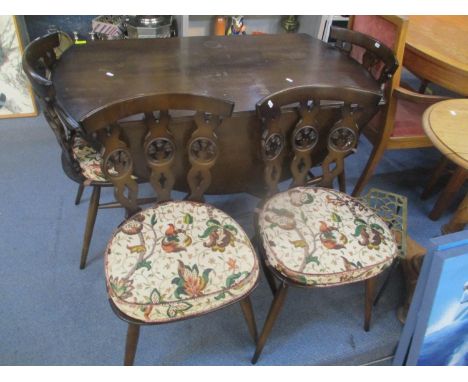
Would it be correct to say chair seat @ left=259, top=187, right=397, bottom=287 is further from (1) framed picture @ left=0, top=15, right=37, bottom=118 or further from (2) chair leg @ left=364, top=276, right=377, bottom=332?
(1) framed picture @ left=0, top=15, right=37, bottom=118

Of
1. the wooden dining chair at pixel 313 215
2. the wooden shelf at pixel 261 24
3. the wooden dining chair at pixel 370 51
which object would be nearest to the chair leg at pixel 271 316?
the wooden dining chair at pixel 313 215

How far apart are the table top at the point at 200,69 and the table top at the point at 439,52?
358mm

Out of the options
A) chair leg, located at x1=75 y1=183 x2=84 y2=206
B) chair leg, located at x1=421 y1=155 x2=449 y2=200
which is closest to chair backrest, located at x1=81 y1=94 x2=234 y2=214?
chair leg, located at x1=75 y1=183 x2=84 y2=206

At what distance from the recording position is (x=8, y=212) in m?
1.73

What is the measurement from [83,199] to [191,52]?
0.86 m

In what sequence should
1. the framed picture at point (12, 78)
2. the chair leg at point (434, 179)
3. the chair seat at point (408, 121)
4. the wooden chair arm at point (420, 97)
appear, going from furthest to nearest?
the framed picture at point (12, 78) → the chair leg at point (434, 179) → the chair seat at point (408, 121) → the wooden chair arm at point (420, 97)

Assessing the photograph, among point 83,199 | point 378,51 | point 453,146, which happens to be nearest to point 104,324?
point 83,199

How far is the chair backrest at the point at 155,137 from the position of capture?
1.01m

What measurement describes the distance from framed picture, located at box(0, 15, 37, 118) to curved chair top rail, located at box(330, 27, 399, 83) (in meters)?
1.74

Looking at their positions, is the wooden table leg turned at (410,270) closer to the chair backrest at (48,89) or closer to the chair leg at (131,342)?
the chair leg at (131,342)

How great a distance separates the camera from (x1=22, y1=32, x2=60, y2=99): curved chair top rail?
1.11m

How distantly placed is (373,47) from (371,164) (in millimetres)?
526

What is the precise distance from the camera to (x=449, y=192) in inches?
70.2

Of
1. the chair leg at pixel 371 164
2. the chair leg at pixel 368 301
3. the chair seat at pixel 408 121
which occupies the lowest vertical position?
the chair leg at pixel 368 301
